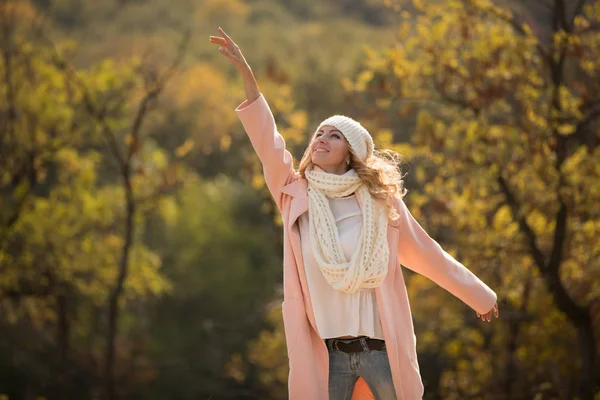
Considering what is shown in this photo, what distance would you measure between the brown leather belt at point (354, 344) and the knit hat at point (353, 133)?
31.7 inches

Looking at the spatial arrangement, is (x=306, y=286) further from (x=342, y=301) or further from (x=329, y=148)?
(x=329, y=148)

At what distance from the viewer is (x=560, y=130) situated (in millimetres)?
8195

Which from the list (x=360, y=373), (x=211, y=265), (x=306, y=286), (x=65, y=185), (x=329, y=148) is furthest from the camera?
(x=211, y=265)

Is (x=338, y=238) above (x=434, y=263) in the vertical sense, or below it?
above

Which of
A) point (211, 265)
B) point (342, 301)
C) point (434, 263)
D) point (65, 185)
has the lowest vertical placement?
point (211, 265)

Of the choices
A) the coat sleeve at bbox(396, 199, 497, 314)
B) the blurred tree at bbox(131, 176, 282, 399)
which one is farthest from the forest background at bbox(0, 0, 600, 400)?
the coat sleeve at bbox(396, 199, 497, 314)

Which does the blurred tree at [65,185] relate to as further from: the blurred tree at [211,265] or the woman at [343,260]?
the blurred tree at [211,265]

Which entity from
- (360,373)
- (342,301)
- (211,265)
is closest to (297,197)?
(342,301)

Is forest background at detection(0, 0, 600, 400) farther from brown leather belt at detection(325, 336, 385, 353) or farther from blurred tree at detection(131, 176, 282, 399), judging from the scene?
brown leather belt at detection(325, 336, 385, 353)

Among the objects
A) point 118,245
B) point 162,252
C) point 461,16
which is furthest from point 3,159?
point 162,252

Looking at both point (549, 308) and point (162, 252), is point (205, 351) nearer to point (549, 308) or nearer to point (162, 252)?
point (162, 252)

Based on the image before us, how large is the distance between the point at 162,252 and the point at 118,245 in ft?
48.0

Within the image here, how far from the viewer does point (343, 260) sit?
4.02 meters

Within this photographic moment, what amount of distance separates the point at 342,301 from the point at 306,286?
0.56ft
